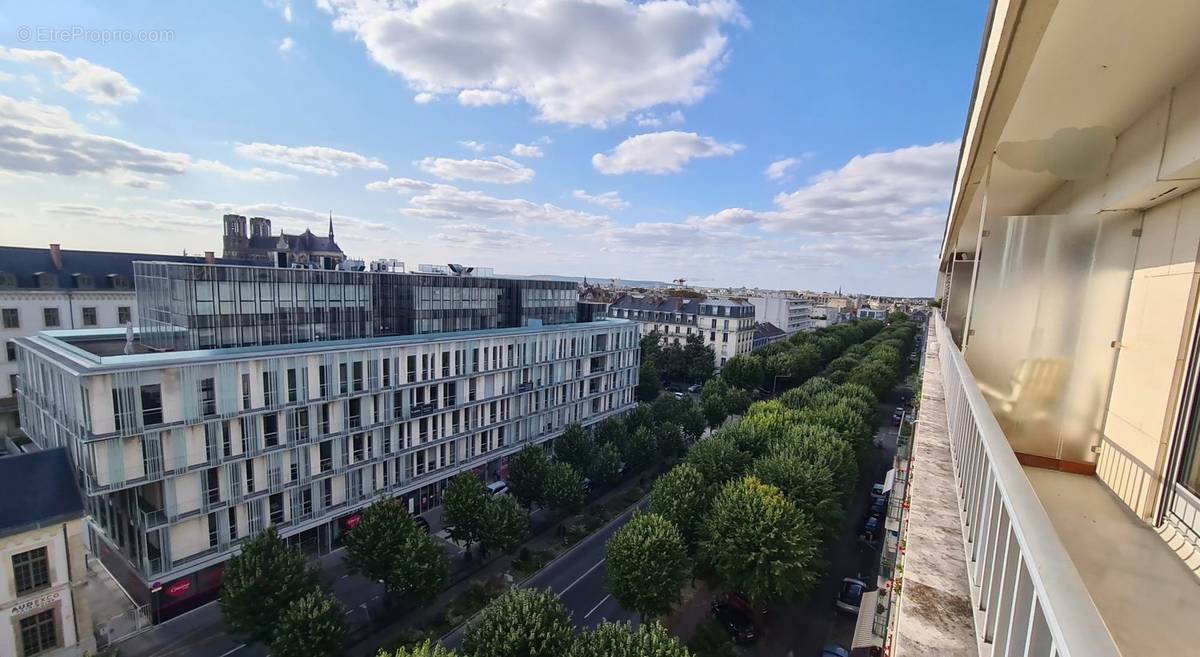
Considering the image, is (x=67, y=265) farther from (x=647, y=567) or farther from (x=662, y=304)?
(x=662, y=304)

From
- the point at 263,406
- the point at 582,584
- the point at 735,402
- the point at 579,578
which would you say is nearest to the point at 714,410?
the point at 735,402

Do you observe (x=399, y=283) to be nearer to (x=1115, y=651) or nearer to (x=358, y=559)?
(x=358, y=559)

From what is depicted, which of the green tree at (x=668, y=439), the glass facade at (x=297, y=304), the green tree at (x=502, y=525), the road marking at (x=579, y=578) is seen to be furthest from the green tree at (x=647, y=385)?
the green tree at (x=502, y=525)

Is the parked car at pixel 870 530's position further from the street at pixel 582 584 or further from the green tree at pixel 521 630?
the green tree at pixel 521 630

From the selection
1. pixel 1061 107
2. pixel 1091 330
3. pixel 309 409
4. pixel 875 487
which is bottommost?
pixel 875 487

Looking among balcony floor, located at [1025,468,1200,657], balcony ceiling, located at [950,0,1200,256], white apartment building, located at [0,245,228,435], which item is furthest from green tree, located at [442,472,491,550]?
white apartment building, located at [0,245,228,435]

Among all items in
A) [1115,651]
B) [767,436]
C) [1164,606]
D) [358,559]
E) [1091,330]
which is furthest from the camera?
[767,436]

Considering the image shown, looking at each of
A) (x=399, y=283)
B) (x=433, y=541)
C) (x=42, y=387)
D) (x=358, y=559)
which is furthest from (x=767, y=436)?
(x=42, y=387)
